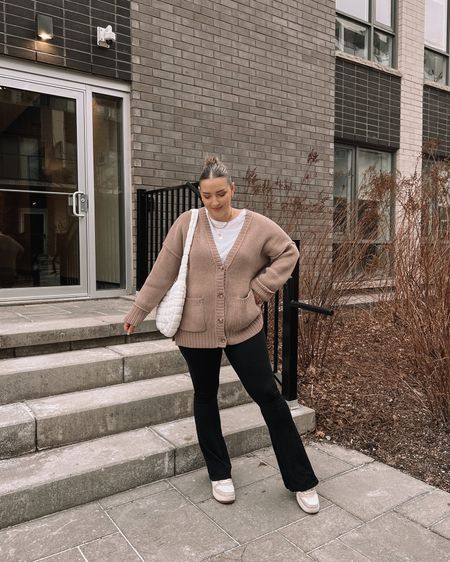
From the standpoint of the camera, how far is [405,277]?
4.00 meters

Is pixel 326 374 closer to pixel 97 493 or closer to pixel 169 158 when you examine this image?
pixel 97 493

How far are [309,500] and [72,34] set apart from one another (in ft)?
15.9

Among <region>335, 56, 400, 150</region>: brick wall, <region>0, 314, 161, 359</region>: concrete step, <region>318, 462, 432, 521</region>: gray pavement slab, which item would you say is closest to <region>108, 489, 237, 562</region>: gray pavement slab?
<region>318, 462, 432, 521</region>: gray pavement slab

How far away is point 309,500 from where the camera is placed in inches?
97.4

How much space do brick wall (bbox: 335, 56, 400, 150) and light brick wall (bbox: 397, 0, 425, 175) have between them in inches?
8.3

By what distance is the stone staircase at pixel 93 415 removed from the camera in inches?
100

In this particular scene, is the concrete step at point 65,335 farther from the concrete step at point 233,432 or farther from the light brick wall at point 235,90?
the light brick wall at point 235,90

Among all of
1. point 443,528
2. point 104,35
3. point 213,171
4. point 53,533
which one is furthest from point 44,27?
point 443,528

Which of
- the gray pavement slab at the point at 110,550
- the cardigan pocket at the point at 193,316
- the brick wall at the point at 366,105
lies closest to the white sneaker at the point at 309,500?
the gray pavement slab at the point at 110,550

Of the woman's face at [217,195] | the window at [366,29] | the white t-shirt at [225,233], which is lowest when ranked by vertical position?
the white t-shirt at [225,233]

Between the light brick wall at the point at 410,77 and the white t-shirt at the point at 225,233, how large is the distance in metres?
6.95

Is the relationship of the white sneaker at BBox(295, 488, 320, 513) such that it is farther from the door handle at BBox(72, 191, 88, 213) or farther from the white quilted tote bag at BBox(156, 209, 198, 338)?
the door handle at BBox(72, 191, 88, 213)

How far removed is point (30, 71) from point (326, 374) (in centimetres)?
406

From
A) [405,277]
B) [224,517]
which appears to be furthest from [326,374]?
[224,517]
